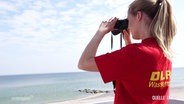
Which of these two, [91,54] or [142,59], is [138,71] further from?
[91,54]

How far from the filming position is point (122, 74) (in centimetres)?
159

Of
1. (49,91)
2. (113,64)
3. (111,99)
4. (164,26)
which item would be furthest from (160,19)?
(49,91)

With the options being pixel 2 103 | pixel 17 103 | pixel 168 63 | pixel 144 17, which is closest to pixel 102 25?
pixel 144 17

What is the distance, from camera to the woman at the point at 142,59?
1.58 m

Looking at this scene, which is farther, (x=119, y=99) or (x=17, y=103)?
(x=17, y=103)

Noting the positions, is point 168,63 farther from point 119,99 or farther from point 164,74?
point 119,99

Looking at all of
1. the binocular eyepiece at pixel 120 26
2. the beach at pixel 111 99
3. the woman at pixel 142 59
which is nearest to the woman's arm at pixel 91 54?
the woman at pixel 142 59

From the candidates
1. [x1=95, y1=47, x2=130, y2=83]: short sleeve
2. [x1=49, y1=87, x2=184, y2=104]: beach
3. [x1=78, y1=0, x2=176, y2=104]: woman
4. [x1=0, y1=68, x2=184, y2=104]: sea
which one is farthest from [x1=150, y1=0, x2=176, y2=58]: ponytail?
[x1=0, y1=68, x2=184, y2=104]: sea

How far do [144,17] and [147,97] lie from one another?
393 millimetres

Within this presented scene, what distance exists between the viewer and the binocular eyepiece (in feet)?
6.03

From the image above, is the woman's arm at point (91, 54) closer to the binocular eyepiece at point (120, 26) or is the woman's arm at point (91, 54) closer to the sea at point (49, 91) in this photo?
the binocular eyepiece at point (120, 26)

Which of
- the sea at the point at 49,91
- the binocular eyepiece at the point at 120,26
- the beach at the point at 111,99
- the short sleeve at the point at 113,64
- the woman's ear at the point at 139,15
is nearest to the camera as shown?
the short sleeve at the point at 113,64

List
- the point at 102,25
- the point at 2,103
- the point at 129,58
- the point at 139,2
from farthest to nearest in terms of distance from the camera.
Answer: the point at 2,103 → the point at 102,25 → the point at 139,2 → the point at 129,58

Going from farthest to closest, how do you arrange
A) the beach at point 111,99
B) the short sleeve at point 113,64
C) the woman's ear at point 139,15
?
the beach at point 111,99
the woman's ear at point 139,15
the short sleeve at point 113,64
